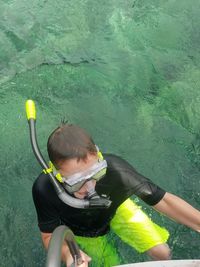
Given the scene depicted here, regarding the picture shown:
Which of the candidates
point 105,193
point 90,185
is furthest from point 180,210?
point 90,185

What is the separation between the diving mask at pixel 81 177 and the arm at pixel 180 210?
0.47m

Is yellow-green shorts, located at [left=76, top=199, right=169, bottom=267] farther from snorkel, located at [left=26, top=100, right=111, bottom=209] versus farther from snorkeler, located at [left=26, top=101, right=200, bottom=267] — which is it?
snorkel, located at [left=26, top=100, right=111, bottom=209]

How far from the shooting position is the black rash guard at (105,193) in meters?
2.46

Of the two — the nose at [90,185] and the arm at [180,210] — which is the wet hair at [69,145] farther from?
the arm at [180,210]

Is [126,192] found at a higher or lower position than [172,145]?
higher

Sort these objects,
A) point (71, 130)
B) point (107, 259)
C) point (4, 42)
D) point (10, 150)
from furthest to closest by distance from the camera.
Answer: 1. point (4, 42)
2. point (10, 150)
3. point (107, 259)
4. point (71, 130)

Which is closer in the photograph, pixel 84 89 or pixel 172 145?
pixel 172 145

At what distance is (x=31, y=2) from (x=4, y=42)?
30.1 inches

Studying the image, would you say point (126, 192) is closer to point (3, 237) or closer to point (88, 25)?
point (3, 237)

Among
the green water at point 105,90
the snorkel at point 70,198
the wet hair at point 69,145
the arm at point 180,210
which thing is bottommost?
the green water at point 105,90

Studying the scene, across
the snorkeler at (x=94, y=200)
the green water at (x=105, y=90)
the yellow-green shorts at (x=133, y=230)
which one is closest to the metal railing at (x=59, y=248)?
the snorkeler at (x=94, y=200)

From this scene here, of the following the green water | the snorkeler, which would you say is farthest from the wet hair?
the green water

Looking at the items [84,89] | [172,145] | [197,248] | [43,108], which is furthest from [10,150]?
[197,248]

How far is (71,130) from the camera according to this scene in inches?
89.0
